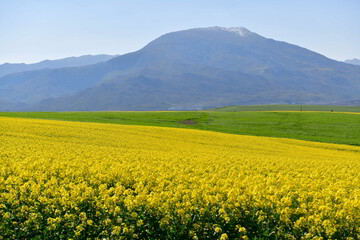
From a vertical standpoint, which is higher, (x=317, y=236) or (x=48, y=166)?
(x=48, y=166)

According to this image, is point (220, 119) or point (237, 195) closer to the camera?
point (237, 195)

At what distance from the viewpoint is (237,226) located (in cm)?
930

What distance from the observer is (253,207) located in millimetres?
10281

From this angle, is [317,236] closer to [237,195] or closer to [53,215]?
[237,195]

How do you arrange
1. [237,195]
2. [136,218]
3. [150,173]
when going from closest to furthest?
[136,218]
[237,195]
[150,173]

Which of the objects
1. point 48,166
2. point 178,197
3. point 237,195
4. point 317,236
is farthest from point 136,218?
point 48,166

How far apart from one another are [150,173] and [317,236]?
24.5 ft

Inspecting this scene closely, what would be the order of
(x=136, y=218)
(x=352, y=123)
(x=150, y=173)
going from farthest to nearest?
(x=352, y=123), (x=150, y=173), (x=136, y=218)

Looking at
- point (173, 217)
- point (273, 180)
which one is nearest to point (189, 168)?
point (273, 180)

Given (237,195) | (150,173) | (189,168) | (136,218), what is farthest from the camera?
(189,168)

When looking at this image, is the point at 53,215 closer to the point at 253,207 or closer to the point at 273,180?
the point at 253,207

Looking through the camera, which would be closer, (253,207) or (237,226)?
(237,226)

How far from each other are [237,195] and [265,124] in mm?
61335

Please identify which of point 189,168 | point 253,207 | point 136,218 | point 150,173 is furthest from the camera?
point 189,168
